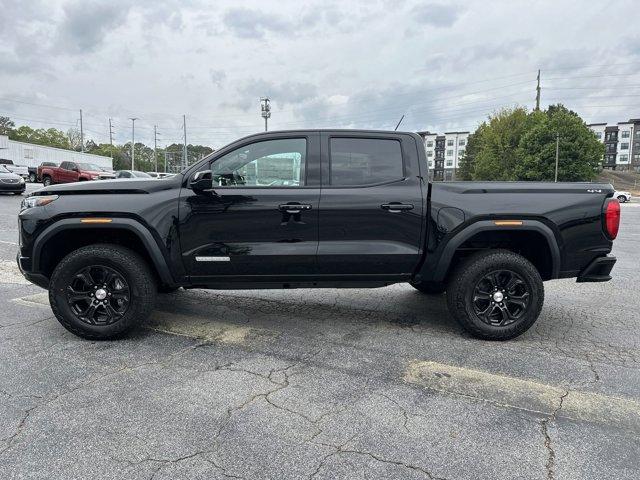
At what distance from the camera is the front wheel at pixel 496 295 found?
14.0 feet

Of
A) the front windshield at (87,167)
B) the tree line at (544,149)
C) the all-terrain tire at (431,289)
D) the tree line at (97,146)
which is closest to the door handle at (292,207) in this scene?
the all-terrain tire at (431,289)

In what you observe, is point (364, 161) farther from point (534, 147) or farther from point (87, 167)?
point (534, 147)

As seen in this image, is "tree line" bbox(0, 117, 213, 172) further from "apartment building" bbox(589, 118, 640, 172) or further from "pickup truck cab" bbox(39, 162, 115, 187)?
"apartment building" bbox(589, 118, 640, 172)

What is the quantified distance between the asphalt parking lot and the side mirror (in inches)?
53.0

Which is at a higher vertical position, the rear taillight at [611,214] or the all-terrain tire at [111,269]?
the rear taillight at [611,214]

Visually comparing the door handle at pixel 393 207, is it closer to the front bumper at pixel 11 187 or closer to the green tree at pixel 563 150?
the front bumper at pixel 11 187

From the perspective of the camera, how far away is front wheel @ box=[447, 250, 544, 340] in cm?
426

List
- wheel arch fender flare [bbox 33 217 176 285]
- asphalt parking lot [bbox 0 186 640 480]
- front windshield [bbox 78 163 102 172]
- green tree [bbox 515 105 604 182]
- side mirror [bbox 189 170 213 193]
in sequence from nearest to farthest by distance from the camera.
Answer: asphalt parking lot [bbox 0 186 640 480], side mirror [bbox 189 170 213 193], wheel arch fender flare [bbox 33 217 176 285], front windshield [bbox 78 163 102 172], green tree [bbox 515 105 604 182]

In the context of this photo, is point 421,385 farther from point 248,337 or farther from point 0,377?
point 0,377

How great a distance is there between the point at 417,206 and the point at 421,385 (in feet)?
5.10

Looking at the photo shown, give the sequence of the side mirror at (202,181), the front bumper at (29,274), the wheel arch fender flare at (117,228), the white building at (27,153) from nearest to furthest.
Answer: the side mirror at (202,181), the wheel arch fender flare at (117,228), the front bumper at (29,274), the white building at (27,153)

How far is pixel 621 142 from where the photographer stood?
117 m

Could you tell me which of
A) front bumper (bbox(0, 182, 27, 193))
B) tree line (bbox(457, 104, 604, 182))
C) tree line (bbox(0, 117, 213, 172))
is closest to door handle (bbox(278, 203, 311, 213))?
front bumper (bbox(0, 182, 27, 193))

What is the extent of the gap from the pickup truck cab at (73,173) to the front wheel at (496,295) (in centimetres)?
2492
